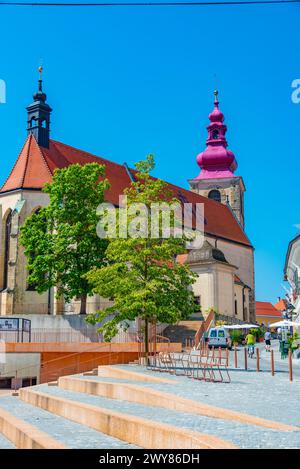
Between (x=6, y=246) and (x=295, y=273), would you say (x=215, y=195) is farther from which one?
(x=6, y=246)

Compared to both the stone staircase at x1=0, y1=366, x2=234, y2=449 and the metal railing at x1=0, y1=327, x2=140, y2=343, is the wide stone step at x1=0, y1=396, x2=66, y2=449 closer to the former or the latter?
the stone staircase at x1=0, y1=366, x2=234, y2=449

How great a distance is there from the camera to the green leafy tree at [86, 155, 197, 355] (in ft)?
73.9

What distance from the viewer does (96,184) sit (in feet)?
129

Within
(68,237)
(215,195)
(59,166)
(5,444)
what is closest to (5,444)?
(5,444)

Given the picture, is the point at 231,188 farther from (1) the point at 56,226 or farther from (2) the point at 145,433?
(2) the point at 145,433

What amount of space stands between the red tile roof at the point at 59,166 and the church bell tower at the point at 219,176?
24.1 feet

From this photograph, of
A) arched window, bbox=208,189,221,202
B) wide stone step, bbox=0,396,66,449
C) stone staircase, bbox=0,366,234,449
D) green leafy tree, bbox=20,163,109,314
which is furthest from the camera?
arched window, bbox=208,189,221,202

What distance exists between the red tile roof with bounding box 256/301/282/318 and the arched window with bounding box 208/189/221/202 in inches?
1571

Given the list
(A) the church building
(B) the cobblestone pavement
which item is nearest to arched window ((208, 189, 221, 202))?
(A) the church building

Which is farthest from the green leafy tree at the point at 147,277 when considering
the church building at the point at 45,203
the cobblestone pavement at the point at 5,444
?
the church building at the point at 45,203

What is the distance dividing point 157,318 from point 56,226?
56.7ft

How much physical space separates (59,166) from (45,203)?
17.2 ft

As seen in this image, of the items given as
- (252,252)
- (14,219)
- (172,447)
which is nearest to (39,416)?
(172,447)

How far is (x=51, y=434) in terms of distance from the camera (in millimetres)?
10414
